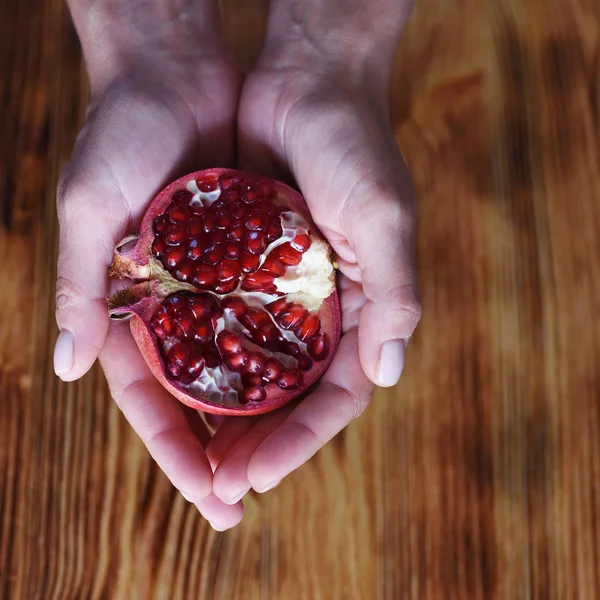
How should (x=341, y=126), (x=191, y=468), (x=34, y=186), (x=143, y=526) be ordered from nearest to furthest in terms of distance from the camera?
1. (x=191, y=468)
2. (x=341, y=126)
3. (x=143, y=526)
4. (x=34, y=186)

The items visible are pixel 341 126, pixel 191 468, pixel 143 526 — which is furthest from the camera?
pixel 143 526

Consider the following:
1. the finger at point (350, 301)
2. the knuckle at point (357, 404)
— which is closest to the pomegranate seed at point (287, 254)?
the finger at point (350, 301)

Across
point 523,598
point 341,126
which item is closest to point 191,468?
point 341,126

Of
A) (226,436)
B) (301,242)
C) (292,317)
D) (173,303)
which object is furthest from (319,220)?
(226,436)

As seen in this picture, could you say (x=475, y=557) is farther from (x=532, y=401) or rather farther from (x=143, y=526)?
(x=143, y=526)

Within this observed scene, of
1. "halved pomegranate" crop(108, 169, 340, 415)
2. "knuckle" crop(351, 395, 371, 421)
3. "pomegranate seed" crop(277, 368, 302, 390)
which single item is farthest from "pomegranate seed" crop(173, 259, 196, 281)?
"knuckle" crop(351, 395, 371, 421)

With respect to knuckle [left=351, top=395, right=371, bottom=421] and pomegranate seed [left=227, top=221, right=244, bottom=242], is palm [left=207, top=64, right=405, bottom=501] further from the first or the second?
pomegranate seed [left=227, top=221, right=244, bottom=242]

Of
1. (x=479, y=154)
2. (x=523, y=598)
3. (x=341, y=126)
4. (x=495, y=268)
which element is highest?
(x=341, y=126)

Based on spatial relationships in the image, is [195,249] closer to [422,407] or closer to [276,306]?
[276,306]
